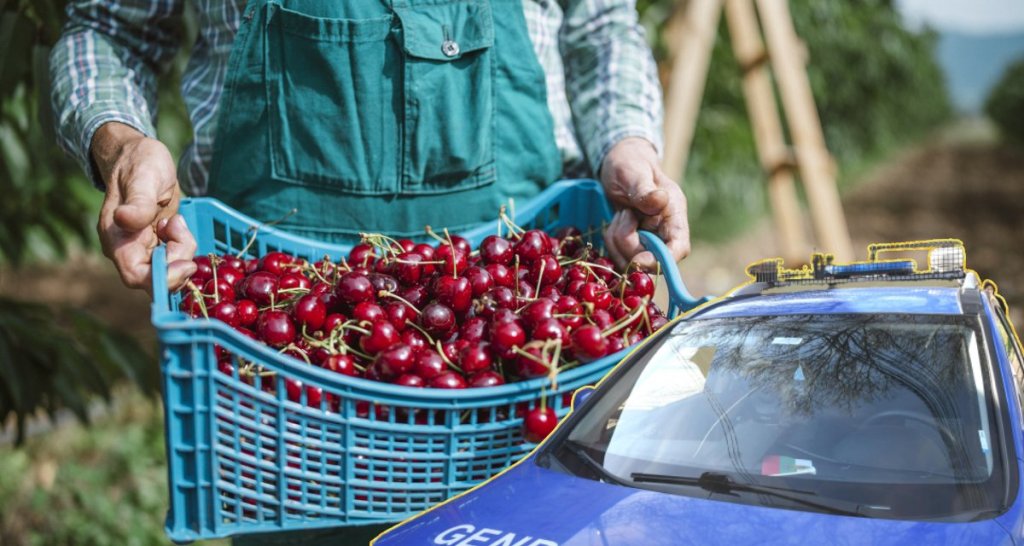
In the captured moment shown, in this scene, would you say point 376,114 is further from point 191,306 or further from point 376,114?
point 191,306

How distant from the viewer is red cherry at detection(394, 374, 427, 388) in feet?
5.42

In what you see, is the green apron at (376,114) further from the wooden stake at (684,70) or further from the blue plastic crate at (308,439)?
the wooden stake at (684,70)

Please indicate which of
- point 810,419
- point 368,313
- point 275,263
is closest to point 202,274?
point 275,263

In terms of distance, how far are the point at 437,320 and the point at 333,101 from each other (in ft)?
2.20

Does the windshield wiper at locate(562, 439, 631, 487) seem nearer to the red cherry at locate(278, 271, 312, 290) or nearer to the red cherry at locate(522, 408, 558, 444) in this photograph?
the red cherry at locate(522, 408, 558, 444)

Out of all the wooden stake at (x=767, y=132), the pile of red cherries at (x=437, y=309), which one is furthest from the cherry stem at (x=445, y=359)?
the wooden stake at (x=767, y=132)

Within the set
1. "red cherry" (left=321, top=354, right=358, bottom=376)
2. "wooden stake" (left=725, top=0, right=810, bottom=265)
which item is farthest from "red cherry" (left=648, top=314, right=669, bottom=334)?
"wooden stake" (left=725, top=0, right=810, bottom=265)

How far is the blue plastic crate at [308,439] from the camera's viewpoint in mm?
1507

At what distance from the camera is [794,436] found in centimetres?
167

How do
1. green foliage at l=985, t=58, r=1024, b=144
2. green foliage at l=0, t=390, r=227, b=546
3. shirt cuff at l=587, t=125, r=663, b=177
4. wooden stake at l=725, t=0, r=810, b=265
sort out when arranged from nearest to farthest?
1. shirt cuff at l=587, t=125, r=663, b=177
2. green foliage at l=0, t=390, r=227, b=546
3. wooden stake at l=725, t=0, r=810, b=265
4. green foliage at l=985, t=58, r=1024, b=144

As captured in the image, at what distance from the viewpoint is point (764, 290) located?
2.04 meters

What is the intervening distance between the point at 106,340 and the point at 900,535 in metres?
2.66

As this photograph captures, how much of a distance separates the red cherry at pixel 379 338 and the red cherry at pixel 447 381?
0.42ft

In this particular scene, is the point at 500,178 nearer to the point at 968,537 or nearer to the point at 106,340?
the point at 968,537
